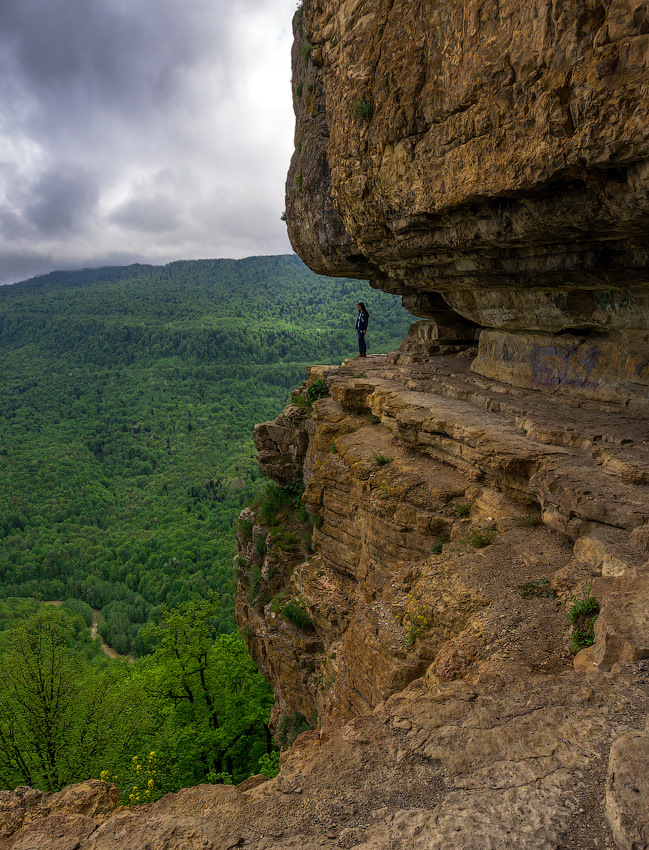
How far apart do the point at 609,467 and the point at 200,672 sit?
13961 millimetres

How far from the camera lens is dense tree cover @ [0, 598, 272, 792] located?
36.5 ft

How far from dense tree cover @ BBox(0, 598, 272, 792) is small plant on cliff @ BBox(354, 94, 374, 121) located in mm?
13908

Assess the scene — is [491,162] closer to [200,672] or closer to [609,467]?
[609,467]

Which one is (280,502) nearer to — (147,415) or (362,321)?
(362,321)

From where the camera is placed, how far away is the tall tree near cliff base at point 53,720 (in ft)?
36.0

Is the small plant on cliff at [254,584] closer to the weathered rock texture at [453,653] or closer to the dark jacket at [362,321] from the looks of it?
the weathered rock texture at [453,653]

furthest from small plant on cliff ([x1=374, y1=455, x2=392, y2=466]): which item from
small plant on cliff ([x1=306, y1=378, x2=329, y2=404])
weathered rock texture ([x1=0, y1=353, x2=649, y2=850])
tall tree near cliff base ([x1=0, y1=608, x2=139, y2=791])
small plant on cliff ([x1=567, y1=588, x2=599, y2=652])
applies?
tall tree near cliff base ([x1=0, y1=608, x2=139, y2=791])

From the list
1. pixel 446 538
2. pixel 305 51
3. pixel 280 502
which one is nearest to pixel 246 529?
pixel 280 502

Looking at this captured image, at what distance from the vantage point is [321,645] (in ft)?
37.1

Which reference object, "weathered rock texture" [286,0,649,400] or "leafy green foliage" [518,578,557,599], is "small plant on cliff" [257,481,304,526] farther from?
"leafy green foliage" [518,578,557,599]

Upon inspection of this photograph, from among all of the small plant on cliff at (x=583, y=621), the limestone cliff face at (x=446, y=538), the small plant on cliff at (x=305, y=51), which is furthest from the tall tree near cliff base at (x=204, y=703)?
the small plant on cliff at (x=305, y=51)

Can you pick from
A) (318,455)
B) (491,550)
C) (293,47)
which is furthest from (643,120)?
(293,47)

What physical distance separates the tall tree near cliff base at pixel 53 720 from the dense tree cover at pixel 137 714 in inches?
0.9

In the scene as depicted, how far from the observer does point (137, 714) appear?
12672 millimetres
